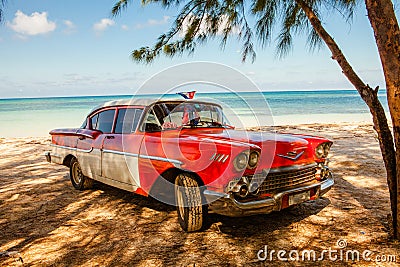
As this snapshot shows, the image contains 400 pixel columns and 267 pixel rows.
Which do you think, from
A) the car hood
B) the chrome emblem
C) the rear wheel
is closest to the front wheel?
the car hood

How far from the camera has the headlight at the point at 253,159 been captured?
3262mm

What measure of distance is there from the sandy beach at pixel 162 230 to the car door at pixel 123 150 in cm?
45

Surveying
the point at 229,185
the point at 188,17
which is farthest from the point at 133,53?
the point at 229,185

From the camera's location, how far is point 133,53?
5.34 meters

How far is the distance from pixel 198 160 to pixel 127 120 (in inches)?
61.8

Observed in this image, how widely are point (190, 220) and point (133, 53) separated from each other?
2975 millimetres

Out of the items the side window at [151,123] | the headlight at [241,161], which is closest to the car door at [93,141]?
the side window at [151,123]

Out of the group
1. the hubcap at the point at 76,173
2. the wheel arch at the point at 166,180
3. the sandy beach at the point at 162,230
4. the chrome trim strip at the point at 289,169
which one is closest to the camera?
the sandy beach at the point at 162,230

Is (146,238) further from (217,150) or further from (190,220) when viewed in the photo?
(217,150)

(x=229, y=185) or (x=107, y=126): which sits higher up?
(x=107, y=126)

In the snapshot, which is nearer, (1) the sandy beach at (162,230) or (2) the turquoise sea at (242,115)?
(1) the sandy beach at (162,230)

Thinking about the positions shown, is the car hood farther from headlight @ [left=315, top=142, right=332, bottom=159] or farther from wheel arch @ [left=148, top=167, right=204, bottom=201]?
wheel arch @ [left=148, top=167, right=204, bottom=201]

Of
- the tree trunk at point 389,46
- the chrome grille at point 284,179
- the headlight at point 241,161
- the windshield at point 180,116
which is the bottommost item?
the chrome grille at point 284,179

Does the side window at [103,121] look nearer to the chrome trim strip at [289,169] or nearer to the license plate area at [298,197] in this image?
the chrome trim strip at [289,169]
